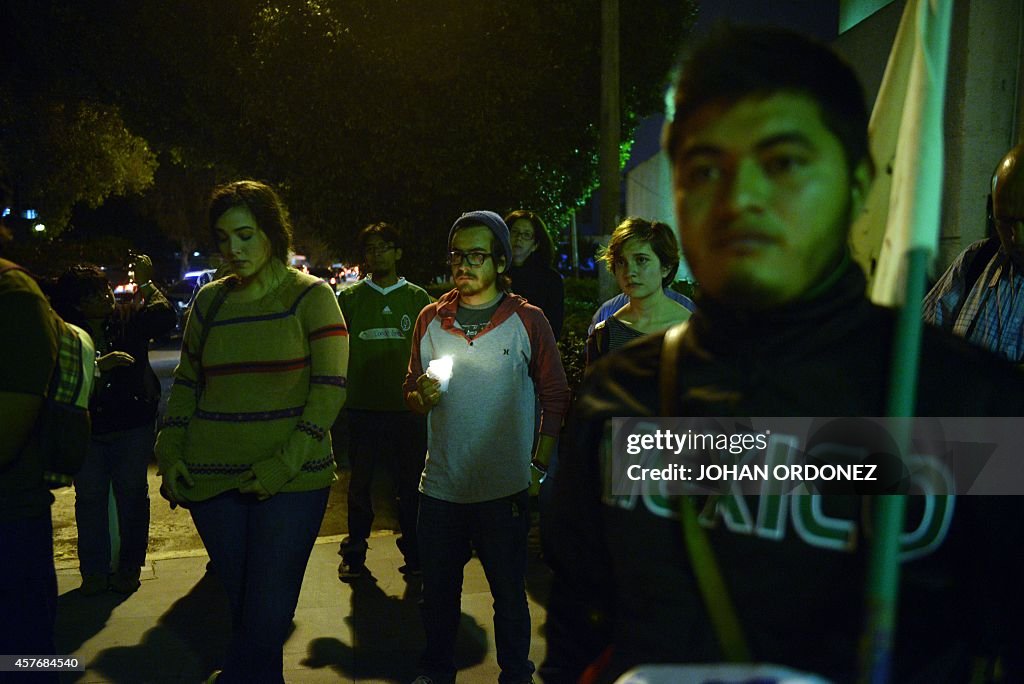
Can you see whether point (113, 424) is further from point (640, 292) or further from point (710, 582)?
point (710, 582)

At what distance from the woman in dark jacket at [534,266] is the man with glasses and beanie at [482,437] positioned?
238 cm

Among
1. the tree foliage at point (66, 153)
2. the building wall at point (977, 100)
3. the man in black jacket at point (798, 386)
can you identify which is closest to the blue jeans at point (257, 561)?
the man in black jacket at point (798, 386)

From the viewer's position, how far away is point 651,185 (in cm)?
2486

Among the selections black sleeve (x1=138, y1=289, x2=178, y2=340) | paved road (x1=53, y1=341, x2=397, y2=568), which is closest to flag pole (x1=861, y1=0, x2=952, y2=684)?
black sleeve (x1=138, y1=289, x2=178, y2=340)

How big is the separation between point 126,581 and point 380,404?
5.94 ft

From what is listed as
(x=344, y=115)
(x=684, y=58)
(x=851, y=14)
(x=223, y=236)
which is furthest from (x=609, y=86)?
(x=684, y=58)

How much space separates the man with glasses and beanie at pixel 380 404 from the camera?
5.54m

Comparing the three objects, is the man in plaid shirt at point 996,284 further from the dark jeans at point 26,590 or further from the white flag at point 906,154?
the dark jeans at point 26,590

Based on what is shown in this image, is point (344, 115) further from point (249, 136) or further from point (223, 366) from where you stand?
point (223, 366)

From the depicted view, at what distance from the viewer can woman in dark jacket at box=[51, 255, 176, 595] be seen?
16.9 feet

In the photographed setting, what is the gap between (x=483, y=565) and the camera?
3.73m

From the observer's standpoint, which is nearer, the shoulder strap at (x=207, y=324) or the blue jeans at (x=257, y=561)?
the blue jeans at (x=257, y=561)

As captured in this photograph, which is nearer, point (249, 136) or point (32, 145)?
point (249, 136)

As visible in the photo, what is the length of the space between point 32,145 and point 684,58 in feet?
82.9
